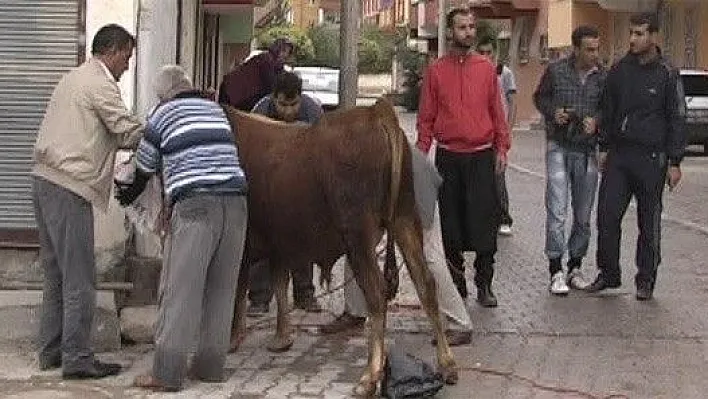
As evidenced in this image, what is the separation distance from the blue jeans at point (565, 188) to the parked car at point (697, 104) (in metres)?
20.8

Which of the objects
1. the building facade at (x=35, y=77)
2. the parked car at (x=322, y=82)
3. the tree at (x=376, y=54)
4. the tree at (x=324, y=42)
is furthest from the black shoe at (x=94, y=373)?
the tree at (x=376, y=54)

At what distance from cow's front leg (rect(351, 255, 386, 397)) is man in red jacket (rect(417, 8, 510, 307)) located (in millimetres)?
2272

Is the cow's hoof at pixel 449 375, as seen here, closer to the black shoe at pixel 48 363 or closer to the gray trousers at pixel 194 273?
the gray trousers at pixel 194 273

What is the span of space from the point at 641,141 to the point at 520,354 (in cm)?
249

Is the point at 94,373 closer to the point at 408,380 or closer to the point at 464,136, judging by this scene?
the point at 408,380

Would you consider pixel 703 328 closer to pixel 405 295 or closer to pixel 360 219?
pixel 405 295

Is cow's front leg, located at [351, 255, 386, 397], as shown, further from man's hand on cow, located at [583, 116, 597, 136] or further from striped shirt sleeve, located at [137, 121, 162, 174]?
man's hand on cow, located at [583, 116, 597, 136]

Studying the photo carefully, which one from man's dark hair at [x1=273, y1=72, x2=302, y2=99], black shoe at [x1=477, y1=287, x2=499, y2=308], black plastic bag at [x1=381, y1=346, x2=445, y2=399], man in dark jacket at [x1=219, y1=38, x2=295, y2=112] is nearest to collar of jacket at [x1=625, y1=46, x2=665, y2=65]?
black shoe at [x1=477, y1=287, x2=499, y2=308]

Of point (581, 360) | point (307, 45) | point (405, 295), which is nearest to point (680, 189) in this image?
point (405, 295)

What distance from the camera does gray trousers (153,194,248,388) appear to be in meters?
8.09

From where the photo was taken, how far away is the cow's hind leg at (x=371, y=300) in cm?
800

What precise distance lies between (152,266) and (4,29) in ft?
5.93

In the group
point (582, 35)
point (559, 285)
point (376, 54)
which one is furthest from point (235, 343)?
point (376, 54)

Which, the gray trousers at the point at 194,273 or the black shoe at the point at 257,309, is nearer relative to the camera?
the gray trousers at the point at 194,273
